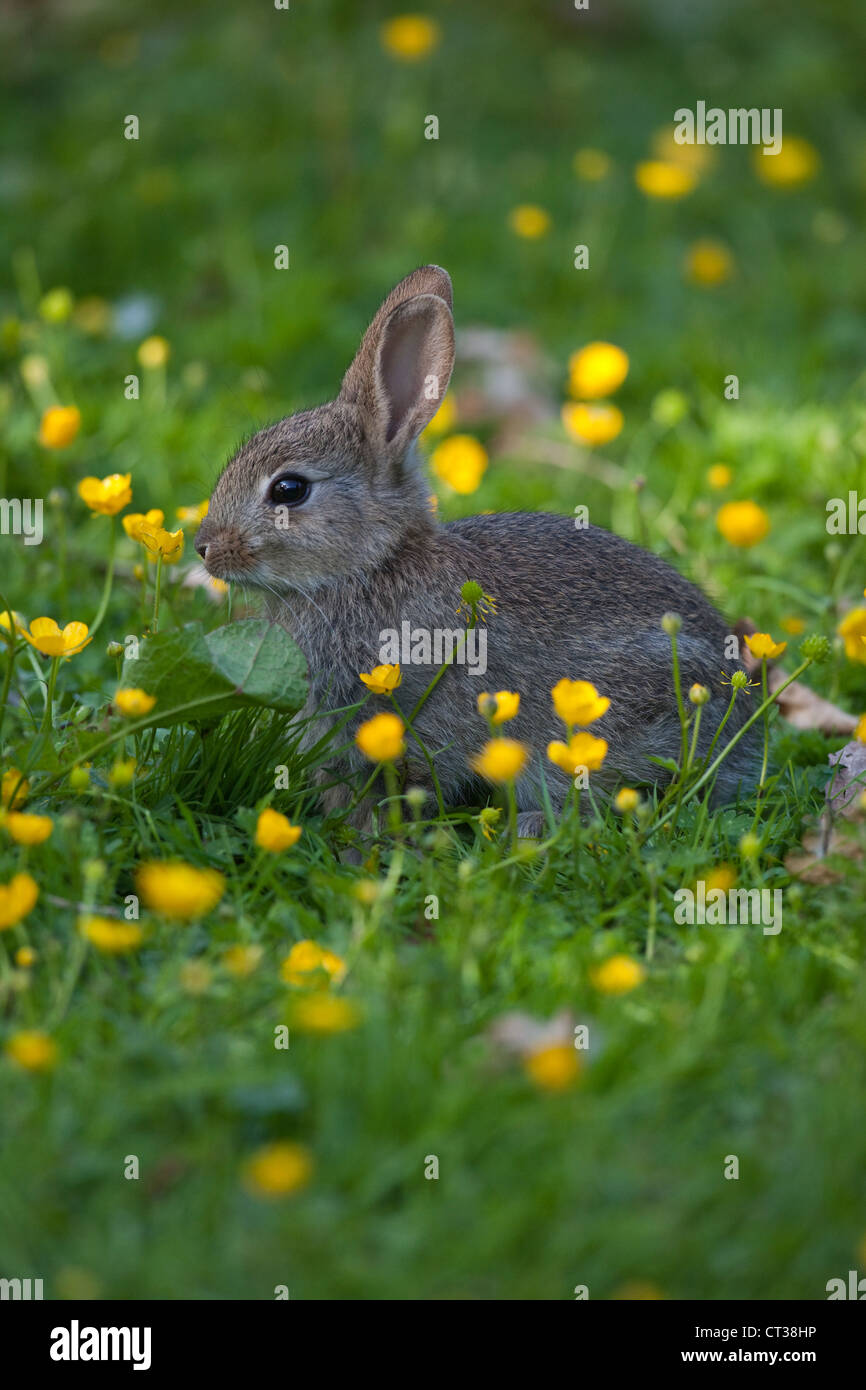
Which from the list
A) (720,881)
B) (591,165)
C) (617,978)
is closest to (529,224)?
(591,165)

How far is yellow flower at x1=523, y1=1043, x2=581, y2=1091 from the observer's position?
297 cm

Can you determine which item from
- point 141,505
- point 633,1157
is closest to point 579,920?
point 633,1157

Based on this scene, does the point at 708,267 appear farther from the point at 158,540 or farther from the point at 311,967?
the point at 311,967

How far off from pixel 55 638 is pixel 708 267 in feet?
19.4

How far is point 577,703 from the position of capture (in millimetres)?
4043

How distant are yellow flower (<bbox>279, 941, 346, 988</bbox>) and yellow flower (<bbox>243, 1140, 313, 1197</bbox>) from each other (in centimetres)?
62

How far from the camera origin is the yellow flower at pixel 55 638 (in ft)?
13.5

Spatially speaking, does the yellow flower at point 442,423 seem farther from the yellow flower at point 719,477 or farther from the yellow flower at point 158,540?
the yellow flower at point 158,540

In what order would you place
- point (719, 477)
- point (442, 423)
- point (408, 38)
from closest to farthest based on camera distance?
point (719, 477), point (442, 423), point (408, 38)

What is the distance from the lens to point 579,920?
404cm

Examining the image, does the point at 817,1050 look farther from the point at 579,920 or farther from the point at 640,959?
the point at 579,920

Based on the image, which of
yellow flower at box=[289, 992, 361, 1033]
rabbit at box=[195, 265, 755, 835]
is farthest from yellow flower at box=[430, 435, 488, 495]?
yellow flower at box=[289, 992, 361, 1033]

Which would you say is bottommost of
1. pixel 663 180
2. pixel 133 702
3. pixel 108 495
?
pixel 133 702

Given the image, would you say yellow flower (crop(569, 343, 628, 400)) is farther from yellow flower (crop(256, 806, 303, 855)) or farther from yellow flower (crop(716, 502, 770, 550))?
yellow flower (crop(256, 806, 303, 855))
